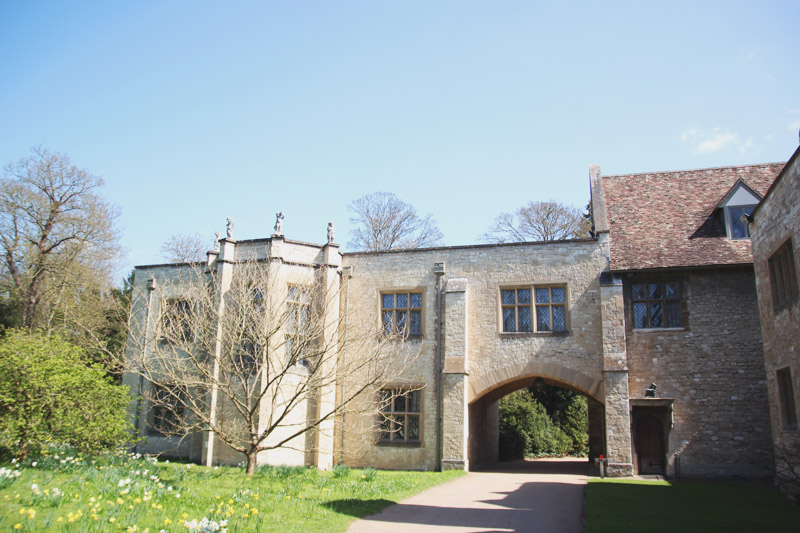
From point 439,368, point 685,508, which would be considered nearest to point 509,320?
point 439,368

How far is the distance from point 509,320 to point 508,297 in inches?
29.3

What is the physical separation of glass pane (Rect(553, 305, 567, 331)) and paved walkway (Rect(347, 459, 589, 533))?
4526mm

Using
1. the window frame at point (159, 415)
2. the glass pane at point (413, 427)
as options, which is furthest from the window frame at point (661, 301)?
the window frame at point (159, 415)

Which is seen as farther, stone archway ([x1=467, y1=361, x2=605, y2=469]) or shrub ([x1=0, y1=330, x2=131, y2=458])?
stone archway ([x1=467, y1=361, x2=605, y2=469])

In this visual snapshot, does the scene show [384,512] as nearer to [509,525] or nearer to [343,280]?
[509,525]

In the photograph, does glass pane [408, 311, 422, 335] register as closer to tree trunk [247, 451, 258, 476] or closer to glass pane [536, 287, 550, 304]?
glass pane [536, 287, 550, 304]

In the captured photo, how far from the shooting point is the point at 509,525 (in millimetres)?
9859

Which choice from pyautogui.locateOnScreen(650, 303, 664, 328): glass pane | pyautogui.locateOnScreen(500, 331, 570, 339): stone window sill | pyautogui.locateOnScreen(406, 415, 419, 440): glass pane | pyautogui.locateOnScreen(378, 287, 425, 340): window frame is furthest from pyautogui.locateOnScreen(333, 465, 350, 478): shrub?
pyautogui.locateOnScreen(650, 303, 664, 328): glass pane

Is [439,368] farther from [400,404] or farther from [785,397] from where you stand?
[785,397]

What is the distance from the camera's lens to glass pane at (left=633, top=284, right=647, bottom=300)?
732 inches

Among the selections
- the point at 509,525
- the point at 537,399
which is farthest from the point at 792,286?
the point at 537,399

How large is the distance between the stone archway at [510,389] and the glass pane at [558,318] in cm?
120

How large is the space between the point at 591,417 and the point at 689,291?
6723 mm

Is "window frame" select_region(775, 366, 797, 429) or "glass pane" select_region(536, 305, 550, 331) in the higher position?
"glass pane" select_region(536, 305, 550, 331)
